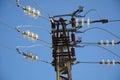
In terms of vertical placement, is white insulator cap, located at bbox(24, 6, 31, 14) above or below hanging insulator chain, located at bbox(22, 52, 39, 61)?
above

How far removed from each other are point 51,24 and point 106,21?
2.68 m

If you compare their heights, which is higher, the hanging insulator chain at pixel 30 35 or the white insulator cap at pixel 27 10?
the white insulator cap at pixel 27 10

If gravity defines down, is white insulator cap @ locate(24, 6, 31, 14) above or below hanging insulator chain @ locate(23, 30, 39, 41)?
above

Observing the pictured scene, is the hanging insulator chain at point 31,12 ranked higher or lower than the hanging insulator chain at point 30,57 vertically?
higher

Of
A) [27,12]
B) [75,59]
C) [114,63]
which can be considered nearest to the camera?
[27,12]

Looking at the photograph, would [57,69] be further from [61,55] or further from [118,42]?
[118,42]

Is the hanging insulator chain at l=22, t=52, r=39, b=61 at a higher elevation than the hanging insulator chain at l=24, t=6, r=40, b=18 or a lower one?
lower

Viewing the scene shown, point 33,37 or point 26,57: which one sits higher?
point 33,37

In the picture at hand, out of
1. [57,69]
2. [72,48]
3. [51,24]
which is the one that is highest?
[51,24]

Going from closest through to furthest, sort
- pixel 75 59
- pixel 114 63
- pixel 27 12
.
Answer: pixel 27 12 → pixel 75 59 → pixel 114 63

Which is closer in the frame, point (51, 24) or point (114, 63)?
point (51, 24)

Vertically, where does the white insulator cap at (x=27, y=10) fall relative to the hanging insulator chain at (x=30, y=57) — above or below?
above

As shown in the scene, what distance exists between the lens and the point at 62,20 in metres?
15.9

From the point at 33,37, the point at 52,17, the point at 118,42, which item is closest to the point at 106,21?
the point at 118,42
